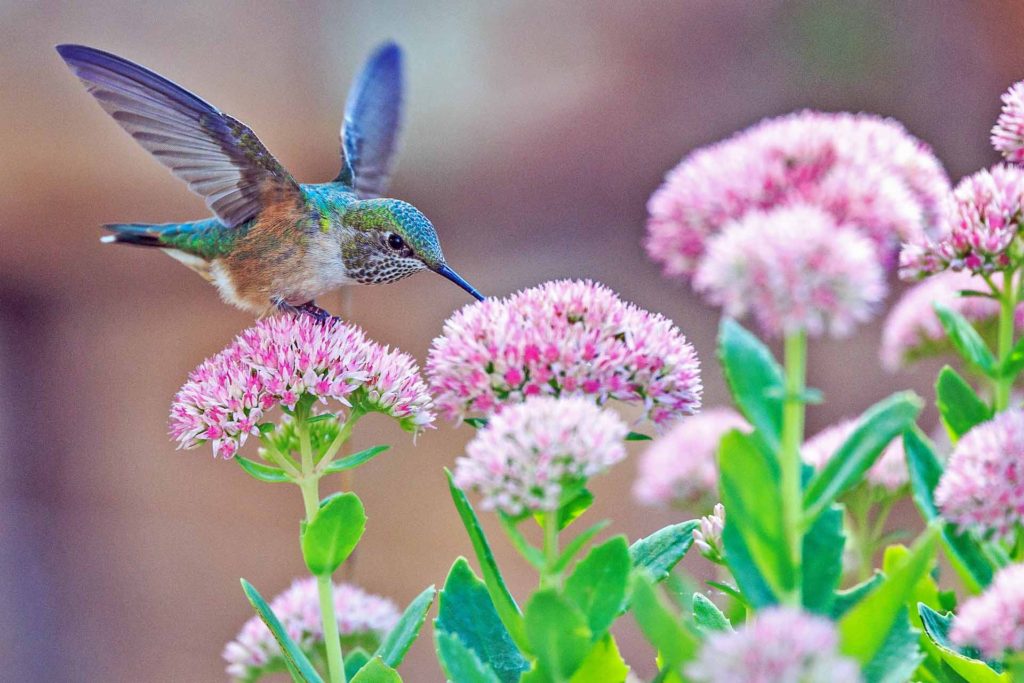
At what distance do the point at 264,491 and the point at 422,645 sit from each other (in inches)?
22.5

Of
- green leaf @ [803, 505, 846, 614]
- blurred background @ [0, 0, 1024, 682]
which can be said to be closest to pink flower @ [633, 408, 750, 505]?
green leaf @ [803, 505, 846, 614]

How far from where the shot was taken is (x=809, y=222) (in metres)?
0.63

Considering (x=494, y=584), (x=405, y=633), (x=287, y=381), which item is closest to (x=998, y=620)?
(x=494, y=584)

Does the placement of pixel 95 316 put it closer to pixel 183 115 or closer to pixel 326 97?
pixel 326 97

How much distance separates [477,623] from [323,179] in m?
2.16

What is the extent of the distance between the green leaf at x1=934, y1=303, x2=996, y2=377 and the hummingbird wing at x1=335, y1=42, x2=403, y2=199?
952 mm

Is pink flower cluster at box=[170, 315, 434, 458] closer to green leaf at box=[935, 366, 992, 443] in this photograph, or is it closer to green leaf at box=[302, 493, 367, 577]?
green leaf at box=[302, 493, 367, 577]

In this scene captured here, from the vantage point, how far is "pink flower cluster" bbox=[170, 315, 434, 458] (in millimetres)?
963

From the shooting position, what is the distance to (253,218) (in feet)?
4.88

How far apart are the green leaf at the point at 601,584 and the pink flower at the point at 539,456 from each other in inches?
1.7

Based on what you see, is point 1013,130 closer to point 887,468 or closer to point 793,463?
point 793,463

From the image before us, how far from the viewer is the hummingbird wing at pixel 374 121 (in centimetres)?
165

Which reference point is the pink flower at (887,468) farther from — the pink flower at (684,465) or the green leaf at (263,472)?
the green leaf at (263,472)

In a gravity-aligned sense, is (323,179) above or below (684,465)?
above
